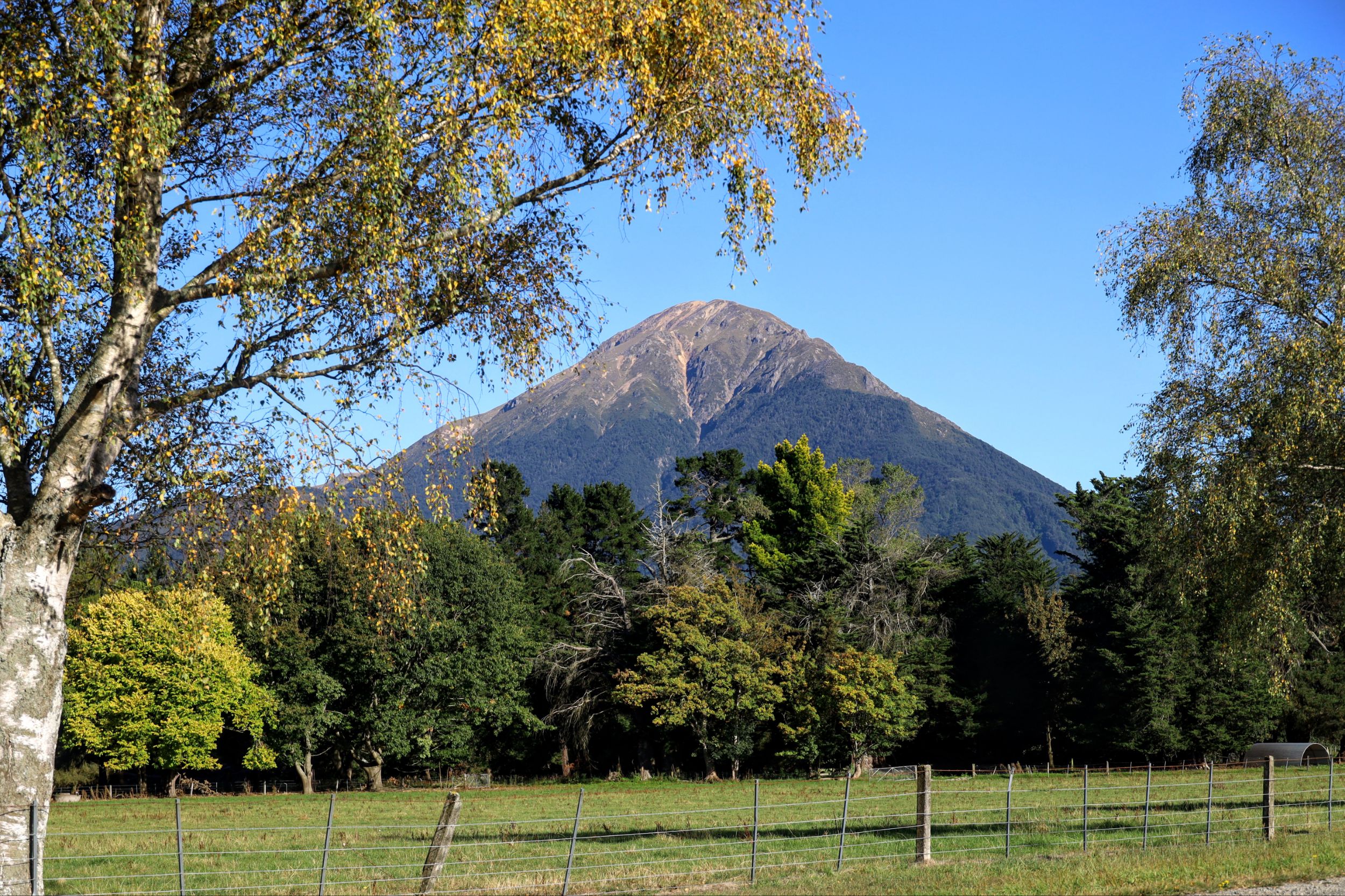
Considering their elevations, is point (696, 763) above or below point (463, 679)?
below

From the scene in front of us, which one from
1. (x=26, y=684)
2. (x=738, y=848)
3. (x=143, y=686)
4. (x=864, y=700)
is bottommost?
(x=738, y=848)

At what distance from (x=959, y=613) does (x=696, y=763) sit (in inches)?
711

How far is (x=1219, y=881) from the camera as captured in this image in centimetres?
1427

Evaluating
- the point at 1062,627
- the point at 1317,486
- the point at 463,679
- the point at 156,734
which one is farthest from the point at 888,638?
the point at 1317,486

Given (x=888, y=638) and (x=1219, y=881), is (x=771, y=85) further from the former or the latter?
(x=888, y=638)

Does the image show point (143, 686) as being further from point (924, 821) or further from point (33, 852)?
point (33, 852)

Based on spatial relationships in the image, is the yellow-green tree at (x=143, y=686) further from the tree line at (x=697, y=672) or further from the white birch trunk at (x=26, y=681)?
the white birch trunk at (x=26, y=681)

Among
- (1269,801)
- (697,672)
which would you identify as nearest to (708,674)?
(697,672)

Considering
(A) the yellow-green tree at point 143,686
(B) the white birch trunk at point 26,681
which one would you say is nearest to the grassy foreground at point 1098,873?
(B) the white birch trunk at point 26,681

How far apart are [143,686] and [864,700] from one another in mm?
31453

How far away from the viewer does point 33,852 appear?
9969 millimetres

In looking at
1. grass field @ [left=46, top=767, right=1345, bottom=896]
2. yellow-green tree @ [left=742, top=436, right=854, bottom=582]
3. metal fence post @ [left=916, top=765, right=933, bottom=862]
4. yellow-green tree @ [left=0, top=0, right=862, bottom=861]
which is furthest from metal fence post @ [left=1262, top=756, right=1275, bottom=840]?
yellow-green tree @ [left=742, top=436, right=854, bottom=582]

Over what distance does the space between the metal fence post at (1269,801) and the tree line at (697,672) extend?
27093mm

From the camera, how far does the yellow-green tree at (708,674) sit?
5175 cm
